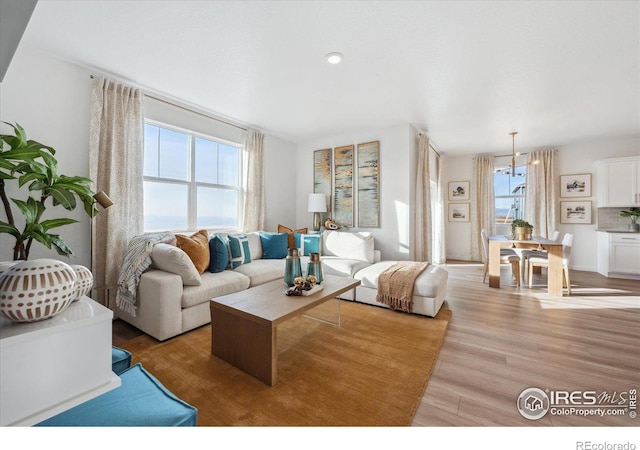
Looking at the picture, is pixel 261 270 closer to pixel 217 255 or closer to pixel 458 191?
pixel 217 255

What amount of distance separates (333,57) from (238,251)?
7.72ft

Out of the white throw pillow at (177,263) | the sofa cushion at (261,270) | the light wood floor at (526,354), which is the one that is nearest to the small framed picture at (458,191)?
the light wood floor at (526,354)

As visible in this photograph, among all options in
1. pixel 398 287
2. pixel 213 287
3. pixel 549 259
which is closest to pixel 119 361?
pixel 213 287

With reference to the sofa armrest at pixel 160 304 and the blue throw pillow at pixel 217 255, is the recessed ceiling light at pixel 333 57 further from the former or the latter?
the sofa armrest at pixel 160 304

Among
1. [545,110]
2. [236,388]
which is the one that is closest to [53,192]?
[236,388]

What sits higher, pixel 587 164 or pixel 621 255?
pixel 587 164

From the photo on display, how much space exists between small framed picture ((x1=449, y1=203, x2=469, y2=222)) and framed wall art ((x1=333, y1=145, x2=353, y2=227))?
3362 millimetres

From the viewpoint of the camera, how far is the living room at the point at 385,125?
2344mm

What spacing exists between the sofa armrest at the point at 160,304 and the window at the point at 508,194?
6.68m

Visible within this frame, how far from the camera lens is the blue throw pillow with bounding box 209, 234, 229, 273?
3.02 m

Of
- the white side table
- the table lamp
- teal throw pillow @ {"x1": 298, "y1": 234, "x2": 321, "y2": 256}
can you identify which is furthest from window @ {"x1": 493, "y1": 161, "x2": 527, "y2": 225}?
the white side table

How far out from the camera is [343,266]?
358 centimetres

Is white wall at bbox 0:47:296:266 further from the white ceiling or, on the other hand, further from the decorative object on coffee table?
the decorative object on coffee table
